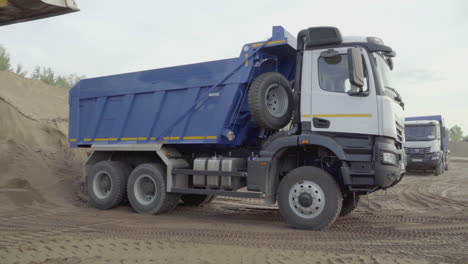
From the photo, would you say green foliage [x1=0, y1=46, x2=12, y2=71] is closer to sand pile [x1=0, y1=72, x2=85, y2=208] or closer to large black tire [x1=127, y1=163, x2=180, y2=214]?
sand pile [x1=0, y1=72, x2=85, y2=208]

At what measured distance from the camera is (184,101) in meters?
8.52

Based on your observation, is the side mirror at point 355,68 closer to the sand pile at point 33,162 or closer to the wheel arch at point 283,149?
the wheel arch at point 283,149

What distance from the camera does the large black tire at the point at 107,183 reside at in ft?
30.9

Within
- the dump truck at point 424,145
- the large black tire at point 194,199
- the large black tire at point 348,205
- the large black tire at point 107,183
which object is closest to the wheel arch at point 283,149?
the large black tire at point 348,205

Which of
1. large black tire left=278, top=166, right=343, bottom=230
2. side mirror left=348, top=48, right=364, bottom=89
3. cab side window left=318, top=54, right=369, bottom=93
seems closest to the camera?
side mirror left=348, top=48, right=364, bottom=89

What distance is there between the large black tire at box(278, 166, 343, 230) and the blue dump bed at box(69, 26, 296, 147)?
1.61 meters

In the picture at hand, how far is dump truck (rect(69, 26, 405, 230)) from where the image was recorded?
22.2 feet

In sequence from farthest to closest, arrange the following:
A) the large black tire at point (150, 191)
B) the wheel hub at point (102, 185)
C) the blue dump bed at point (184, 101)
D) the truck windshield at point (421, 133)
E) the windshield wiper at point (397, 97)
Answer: the truck windshield at point (421, 133) → the wheel hub at point (102, 185) → the large black tire at point (150, 191) → the blue dump bed at point (184, 101) → the windshield wiper at point (397, 97)

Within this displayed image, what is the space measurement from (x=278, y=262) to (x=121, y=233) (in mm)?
2879

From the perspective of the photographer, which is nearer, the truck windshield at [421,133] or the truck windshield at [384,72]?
the truck windshield at [384,72]

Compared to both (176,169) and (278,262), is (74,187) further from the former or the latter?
(278,262)

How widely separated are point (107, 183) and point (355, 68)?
246 inches

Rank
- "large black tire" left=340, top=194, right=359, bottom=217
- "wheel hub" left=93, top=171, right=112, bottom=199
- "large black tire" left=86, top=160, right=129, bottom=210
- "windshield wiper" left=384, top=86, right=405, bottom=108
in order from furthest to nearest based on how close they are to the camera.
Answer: "wheel hub" left=93, top=171, right=112, bottom=199
"large black tire" left=86, top=160, right=129, bottom=210
"large black tire" left=340, top=194, right=359, bottom=217
"windshield wiper" left=384, top=86, right=405, bottom=108

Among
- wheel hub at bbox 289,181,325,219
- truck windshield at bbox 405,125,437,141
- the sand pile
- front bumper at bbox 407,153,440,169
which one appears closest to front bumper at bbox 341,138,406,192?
wheel hub at bbox 289,181,325,219
